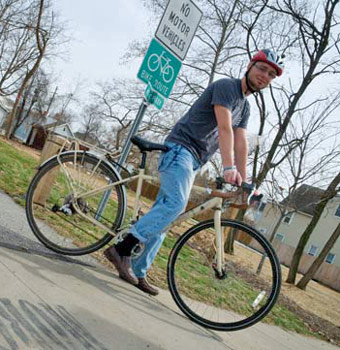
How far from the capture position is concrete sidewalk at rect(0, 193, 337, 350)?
1.76m

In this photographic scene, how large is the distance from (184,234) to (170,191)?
0.43 meters

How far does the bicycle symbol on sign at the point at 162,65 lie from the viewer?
3941 millimetres

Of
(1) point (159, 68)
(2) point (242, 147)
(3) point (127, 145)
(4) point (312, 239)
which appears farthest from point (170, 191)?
(4) point (312, 239)

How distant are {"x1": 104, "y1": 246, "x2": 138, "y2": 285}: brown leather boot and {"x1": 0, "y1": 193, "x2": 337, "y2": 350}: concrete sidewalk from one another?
0.24ft

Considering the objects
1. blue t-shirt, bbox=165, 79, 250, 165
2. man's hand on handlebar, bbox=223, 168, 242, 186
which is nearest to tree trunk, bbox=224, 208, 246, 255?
man's hand on handlebar, bbox=223, 168, 242, 186

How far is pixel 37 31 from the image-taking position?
23.5m

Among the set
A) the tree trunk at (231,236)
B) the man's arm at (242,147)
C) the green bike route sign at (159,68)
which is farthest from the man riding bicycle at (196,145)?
the green bike route sign at (159,68)

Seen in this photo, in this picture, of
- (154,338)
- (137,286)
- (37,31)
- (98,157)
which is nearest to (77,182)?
(98,157)

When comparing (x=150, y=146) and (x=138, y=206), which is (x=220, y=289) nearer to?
(x=138, y=206)

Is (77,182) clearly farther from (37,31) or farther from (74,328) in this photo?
(37,31)

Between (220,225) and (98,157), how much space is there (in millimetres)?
1150

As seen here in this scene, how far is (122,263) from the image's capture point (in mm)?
2979

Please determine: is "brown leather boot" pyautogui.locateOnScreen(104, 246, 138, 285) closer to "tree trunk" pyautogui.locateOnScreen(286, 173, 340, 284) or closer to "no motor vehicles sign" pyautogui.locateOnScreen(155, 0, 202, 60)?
"no motor vehicles sign" pyautogui.locateOnScreen(155, 0, 202, 60)

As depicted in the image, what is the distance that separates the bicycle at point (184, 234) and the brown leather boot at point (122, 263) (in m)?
0.13
